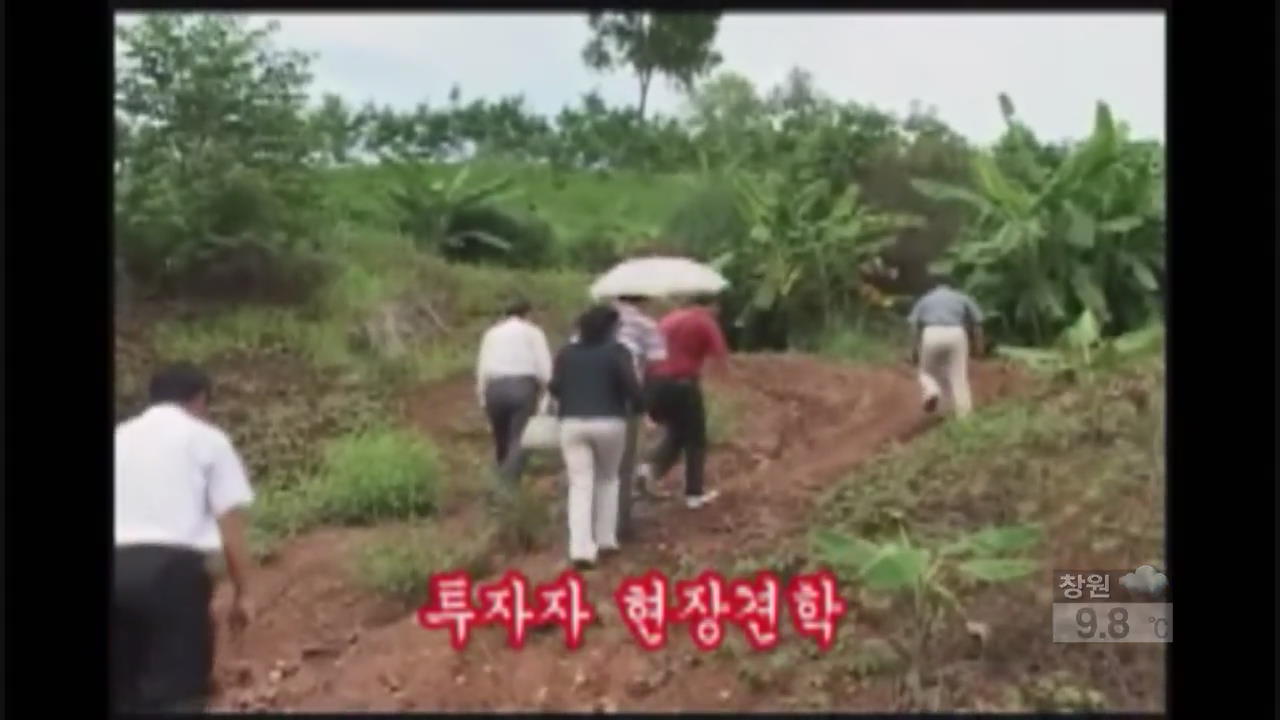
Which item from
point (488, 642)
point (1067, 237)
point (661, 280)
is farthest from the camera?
point (1067, 237)

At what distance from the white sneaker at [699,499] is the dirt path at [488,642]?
25mm

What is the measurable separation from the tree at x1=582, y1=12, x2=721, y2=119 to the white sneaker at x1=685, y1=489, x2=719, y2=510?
120cm

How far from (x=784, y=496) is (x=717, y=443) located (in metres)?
0.25

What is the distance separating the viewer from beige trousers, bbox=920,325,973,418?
18.1 ft

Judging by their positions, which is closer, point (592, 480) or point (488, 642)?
point (488, 642)

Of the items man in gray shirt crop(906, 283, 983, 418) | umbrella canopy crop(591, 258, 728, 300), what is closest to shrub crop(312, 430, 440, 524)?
umbrella canopy crop(591, 258, 728, 300)

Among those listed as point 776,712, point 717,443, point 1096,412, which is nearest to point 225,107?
point 717,443

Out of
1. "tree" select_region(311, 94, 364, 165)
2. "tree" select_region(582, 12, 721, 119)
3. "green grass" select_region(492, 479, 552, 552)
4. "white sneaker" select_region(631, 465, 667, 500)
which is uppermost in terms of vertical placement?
"tree" select_region(582, 12, 721, 119)

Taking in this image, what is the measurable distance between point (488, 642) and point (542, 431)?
2.07ft

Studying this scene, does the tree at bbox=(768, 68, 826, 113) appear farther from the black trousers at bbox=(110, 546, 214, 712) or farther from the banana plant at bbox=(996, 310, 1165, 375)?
the black trousers at bbox=(110, 546, 214, 712)

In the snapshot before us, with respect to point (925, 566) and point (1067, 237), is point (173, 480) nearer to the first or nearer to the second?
point (925, 566)

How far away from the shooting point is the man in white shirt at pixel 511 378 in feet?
17.8

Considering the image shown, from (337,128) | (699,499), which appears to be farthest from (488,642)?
(337,128)

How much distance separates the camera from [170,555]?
5121 millimetres
